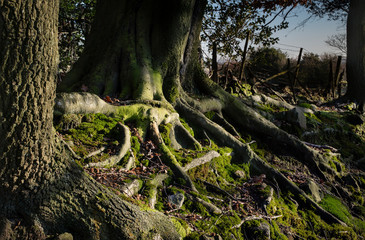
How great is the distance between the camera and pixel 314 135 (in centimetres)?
777

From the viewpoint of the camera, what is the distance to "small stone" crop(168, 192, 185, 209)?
11.6ft

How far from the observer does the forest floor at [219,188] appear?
11.3ft

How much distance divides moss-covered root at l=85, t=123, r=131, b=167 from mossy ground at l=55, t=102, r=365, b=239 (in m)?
0.11

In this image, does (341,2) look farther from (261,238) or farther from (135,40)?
(261,238)

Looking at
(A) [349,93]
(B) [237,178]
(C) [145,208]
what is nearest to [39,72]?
(C) [145,208]

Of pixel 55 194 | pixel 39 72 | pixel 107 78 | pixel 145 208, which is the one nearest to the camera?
pixel 39 72

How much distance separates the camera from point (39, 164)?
2438mm

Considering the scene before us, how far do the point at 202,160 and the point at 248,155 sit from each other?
4.26ft

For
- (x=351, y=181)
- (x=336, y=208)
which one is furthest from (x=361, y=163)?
(x=336, y=208)

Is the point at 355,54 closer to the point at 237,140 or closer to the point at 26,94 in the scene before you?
the point at 237,140

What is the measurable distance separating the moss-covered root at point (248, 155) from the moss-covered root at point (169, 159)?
140 centimetres

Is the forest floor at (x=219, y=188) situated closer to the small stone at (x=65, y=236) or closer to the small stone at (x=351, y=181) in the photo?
the small stone at (x=351, y=181)

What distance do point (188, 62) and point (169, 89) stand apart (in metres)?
1.20

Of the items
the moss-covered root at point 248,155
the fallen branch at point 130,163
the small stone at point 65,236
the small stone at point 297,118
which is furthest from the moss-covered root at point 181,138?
the small stone at point 297,118
